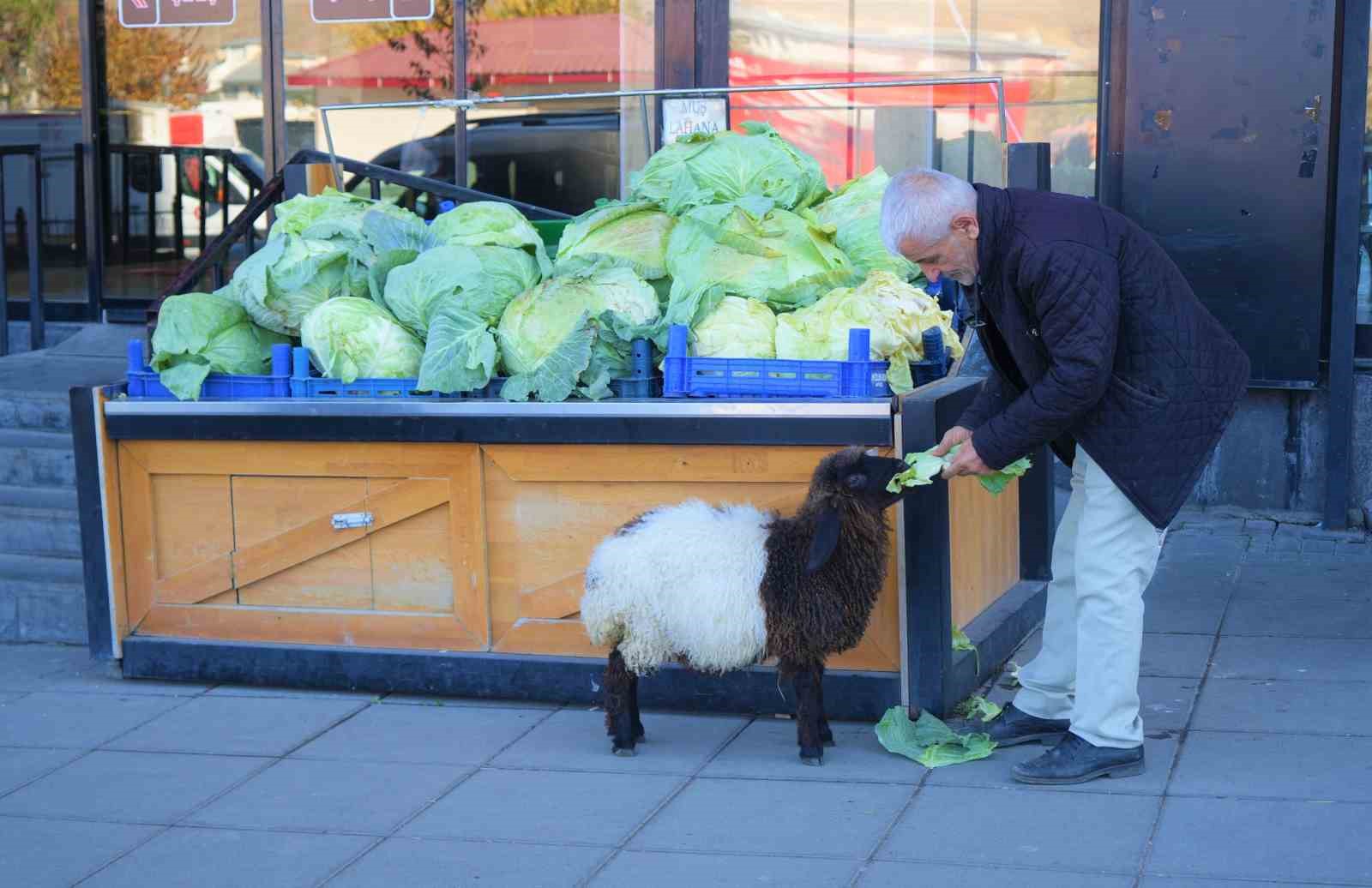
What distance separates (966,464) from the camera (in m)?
4.67

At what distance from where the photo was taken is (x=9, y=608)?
22.4 feet

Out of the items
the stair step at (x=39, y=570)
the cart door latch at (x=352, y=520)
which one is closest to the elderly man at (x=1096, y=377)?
the cart door latch at (x=352, y=520)

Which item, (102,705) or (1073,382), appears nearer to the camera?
(1073,382)

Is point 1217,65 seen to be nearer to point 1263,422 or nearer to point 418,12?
point 1263,422

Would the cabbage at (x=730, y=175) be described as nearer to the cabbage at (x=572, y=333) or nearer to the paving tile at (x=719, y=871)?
the cabbage at (x=572, y=333)

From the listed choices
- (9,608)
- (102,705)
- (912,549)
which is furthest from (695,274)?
(9,608)

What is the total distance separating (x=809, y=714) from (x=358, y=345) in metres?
2.11

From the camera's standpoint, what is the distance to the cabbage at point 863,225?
19.4 ft

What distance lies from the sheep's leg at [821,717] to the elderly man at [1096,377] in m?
0.62

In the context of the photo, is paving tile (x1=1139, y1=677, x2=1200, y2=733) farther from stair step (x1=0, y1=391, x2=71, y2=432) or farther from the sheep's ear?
stair step (x1=0, y1=391, x2=71, y2=432)

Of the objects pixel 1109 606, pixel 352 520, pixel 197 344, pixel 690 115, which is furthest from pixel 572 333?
pixel 690 115

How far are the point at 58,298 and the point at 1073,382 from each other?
26.8 ft

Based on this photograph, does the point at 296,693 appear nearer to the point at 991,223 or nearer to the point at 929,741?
the point at 929,741

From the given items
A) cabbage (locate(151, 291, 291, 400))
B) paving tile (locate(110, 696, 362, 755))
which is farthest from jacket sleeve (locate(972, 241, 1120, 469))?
cabbage (locate(151, 291, 291, 400))
